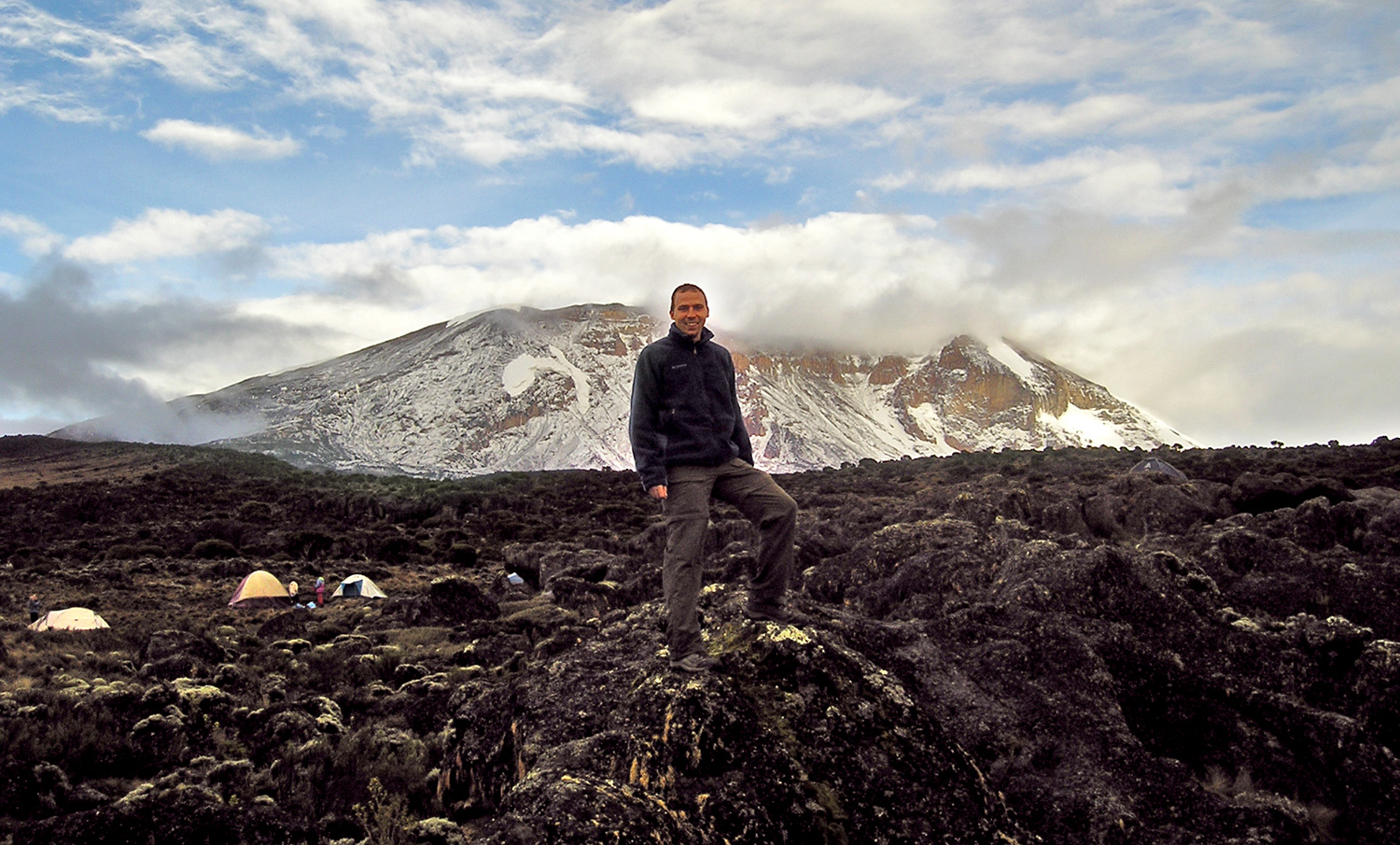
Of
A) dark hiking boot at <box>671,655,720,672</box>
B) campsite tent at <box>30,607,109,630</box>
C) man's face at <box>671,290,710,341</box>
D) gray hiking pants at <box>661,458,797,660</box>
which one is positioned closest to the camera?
dark hiking boot at <box>671,655,720,672</box>

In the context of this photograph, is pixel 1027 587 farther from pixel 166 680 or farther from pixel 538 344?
pixel 538 344

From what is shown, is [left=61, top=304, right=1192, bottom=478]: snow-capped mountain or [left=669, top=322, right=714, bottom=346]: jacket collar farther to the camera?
[left=61, top=304, right=1192, bottom=478]: snow-capped mountain

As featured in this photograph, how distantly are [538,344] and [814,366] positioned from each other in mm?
56876

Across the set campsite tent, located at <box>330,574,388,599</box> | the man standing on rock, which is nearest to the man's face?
the man standing on rock

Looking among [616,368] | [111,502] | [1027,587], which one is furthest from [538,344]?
[1027,587]

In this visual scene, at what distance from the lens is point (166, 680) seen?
959 centimetres

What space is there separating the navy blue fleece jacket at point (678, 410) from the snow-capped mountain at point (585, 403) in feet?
328

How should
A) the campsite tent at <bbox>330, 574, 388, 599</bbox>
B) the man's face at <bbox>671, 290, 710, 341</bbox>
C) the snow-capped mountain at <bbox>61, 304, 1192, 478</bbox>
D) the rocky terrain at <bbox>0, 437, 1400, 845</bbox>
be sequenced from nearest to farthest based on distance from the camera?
the rocky terrain at <bbox>0, 437, 1400, 845</bbox>
the man's face at <bbox>671, 290, 710, 341</bbox>
the campsite tent at <bbox>330, 574, 388, 599</bbox>
the snow-capped mountain at <bbox>61, 304, 1192, 478</bbox>

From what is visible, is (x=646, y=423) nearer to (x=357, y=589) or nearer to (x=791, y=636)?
(x=791, y=636)

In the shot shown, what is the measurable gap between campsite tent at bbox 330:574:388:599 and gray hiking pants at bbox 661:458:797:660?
759 inches

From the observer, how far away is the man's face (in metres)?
4.57

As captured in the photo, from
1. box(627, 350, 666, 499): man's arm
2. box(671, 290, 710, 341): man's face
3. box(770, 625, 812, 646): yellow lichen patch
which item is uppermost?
box(671, 290, 710, 341): man's face

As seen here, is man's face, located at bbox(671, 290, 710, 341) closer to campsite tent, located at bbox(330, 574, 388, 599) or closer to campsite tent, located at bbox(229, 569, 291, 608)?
campsite tent, located at bbox(229, 569, 291, 608)

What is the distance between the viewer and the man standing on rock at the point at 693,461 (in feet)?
14.6
